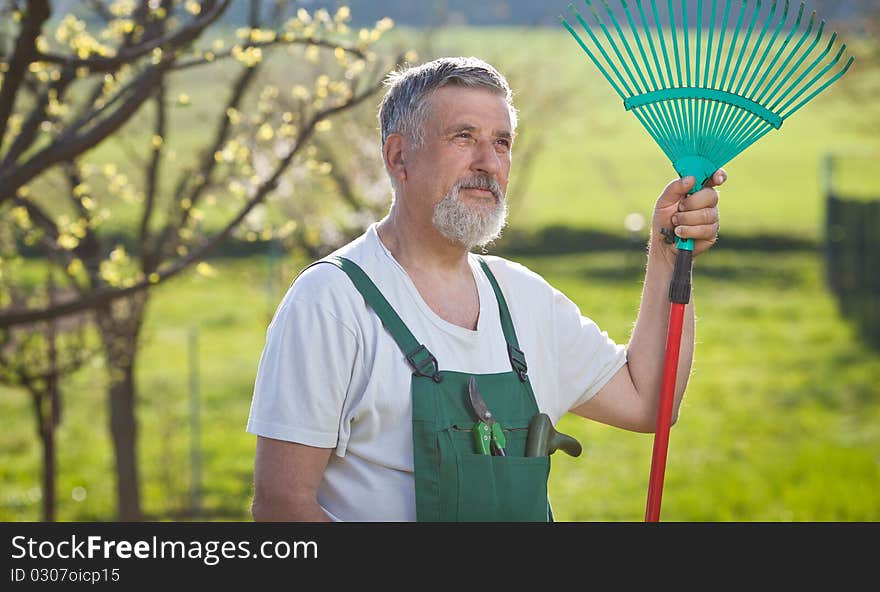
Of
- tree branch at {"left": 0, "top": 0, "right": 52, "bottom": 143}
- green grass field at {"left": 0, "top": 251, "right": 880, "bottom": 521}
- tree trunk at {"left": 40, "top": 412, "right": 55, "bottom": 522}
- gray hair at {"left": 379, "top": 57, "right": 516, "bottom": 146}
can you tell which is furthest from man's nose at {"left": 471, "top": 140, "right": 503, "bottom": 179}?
tree trunk at {"left": 40, "top": 412, "right": 55, "bottom": 522}

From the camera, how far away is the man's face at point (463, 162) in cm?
245

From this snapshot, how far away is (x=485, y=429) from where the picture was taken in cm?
236

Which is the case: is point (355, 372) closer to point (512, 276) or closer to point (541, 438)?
point (541, 438)

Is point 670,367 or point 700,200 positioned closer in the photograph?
point 700,200

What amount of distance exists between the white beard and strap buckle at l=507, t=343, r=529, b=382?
0.26m

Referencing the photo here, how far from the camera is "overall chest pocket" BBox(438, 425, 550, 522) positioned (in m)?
2.33

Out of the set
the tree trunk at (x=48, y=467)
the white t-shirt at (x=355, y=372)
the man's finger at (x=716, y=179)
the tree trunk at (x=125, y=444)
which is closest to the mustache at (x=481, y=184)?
the white t-shirt at (x=355, y=372)

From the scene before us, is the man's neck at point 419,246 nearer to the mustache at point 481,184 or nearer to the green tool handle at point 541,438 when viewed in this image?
the mustache at point 481,184

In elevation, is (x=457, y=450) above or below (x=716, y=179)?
below

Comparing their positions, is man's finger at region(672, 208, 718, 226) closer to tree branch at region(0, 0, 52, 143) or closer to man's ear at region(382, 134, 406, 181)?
man's ear at region(382, 134, 406, 181)

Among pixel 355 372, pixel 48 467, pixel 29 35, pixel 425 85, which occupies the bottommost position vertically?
pixel 48 467

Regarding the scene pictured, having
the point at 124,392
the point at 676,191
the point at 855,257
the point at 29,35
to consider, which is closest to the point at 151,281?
the point at 29,35

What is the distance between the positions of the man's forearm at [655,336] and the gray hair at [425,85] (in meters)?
0.50

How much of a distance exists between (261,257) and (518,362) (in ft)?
58.9
